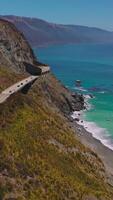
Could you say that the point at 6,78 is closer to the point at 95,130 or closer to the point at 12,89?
the point at 12,89

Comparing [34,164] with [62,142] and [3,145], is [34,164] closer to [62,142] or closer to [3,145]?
[3,145]

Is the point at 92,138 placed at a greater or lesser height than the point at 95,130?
greater

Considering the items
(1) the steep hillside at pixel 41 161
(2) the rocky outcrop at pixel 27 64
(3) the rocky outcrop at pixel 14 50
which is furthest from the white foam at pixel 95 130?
(1) the steep hillside at pixel 41 161

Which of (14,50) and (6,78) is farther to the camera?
(14,50)

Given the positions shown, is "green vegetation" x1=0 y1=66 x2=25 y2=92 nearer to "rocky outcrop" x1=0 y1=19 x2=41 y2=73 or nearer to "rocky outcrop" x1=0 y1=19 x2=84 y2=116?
"rocky outcrop" x1=0 y1=19 x2=41 y2=73

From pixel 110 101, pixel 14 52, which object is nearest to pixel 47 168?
pixel 14 52

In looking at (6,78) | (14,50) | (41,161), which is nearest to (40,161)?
(41,161)
